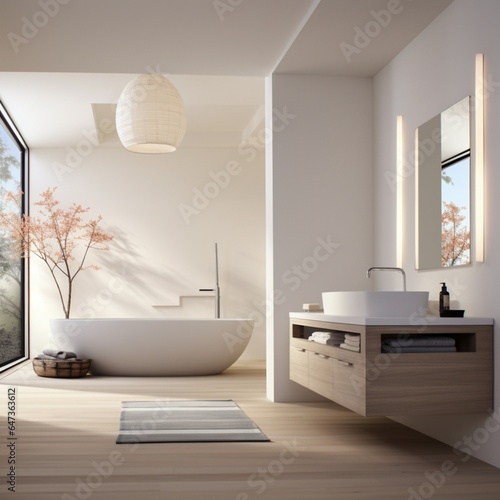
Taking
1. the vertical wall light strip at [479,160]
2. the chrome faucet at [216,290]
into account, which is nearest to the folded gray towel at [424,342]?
the vertical wall light strip at [479,160]

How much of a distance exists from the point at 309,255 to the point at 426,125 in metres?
1.49

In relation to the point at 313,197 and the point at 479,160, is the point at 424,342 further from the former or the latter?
the point at 313,197

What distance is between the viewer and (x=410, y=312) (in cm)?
394

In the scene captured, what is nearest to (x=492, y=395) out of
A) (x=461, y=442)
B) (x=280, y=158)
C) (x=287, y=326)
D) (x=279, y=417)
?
(x=461, y=442)

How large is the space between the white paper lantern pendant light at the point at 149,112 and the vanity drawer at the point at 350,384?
92.0 inches

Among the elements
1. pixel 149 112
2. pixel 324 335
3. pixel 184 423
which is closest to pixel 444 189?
pixel 324 335

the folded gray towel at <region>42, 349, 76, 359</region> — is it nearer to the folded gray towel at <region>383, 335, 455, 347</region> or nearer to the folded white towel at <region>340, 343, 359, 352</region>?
the folded white towel at <region>340, 343, 359, 352</region>

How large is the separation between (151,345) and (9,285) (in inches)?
73.2

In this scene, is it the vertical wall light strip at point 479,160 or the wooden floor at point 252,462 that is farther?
the vertical wall light strip at point 479,160

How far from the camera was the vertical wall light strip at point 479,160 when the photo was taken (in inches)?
147

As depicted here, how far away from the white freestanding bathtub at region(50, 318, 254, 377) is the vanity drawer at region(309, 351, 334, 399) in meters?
2.69

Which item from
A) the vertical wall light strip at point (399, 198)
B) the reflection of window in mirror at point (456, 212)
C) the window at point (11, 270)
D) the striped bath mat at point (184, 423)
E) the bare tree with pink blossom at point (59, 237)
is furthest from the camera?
the bare tree with pink blossom at point (59, 237)

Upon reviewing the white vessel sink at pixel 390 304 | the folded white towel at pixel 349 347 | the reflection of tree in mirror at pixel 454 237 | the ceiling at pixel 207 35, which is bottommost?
the folded white towel at pixel 349 347

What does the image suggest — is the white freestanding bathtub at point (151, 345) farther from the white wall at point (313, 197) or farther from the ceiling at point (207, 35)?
the ceiling at point (207, 35)
